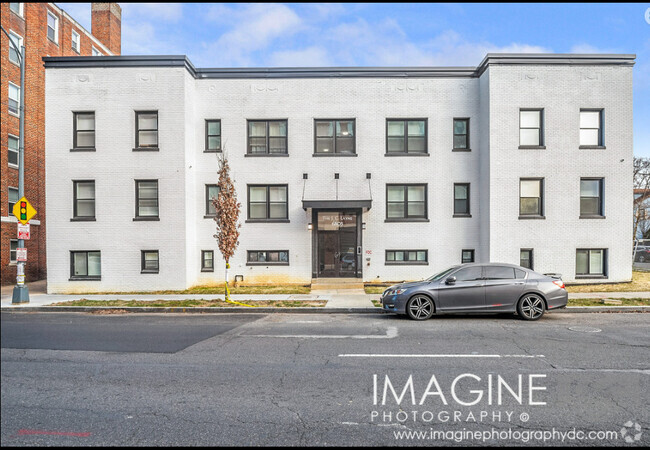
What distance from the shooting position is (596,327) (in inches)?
400

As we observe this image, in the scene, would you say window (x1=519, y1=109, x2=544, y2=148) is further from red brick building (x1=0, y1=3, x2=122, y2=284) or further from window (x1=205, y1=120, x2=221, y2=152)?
red brick building (x1=0, y1=3, x2=122, y2=284)

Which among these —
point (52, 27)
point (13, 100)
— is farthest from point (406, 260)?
point (52, 27)

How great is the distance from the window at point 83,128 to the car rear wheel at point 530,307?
56.6 ft

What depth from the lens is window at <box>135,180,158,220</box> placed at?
18281 millimetres

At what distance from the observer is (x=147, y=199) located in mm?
18297

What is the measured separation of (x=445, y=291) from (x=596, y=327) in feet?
11.4

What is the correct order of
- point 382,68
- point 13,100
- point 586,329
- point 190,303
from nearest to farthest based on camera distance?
point 586,329 < point 190,303 < point 382,68 < point 13,100

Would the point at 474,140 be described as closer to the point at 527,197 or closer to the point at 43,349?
the point at 527,197

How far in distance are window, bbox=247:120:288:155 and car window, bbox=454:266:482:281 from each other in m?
10.2

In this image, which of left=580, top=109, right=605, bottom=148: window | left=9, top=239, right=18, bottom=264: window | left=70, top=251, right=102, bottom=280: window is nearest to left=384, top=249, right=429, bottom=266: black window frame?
left=580, top=109, right=605, bottom=148: window

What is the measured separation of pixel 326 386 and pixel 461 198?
1497cm

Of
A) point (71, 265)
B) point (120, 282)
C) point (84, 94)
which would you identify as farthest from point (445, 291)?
point (84, 94)

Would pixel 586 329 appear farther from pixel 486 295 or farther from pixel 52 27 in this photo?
pixel 52 27

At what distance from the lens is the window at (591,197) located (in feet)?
60.2
